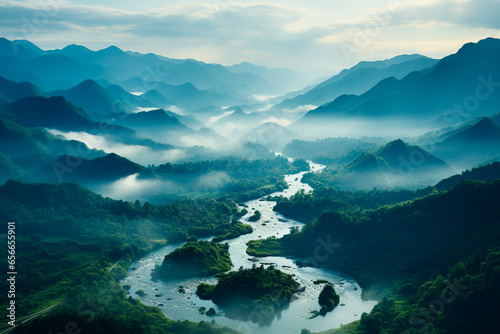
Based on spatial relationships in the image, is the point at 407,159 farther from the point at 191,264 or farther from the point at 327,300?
the point at 191,264

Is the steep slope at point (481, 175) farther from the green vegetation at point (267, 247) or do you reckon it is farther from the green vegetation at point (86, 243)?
the green vegetation at point (86, 243)

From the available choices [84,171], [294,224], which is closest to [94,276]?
[294,224]

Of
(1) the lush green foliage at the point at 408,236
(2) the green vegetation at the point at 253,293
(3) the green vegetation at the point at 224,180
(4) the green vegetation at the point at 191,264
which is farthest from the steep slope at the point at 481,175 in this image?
(3) the green vegetation at the point at 224,180

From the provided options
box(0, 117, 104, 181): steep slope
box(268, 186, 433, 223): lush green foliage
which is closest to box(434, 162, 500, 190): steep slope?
box(268, 186, 433, 223): lush green foliage

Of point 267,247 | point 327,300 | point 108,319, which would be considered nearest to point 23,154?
point 267,247

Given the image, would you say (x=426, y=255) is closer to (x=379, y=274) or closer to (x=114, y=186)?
(x=379, y=274)
